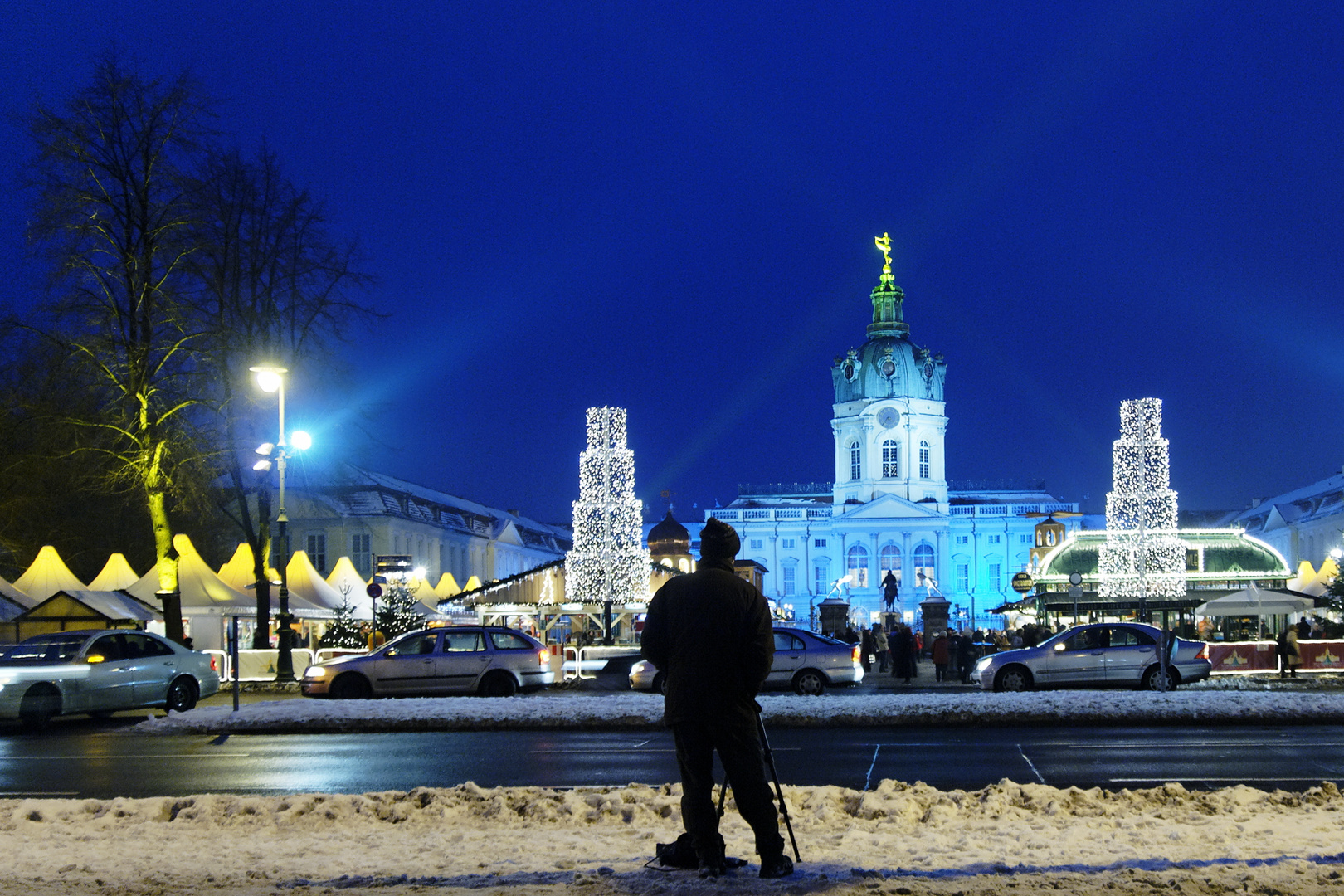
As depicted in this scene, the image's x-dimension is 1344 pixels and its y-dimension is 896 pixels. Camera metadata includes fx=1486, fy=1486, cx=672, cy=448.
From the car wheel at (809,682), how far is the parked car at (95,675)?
10.3 metres

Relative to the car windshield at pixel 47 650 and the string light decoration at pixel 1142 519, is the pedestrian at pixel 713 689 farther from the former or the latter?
the string light decoration at pixel 1142 519

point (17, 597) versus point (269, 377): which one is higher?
point (269, 377)

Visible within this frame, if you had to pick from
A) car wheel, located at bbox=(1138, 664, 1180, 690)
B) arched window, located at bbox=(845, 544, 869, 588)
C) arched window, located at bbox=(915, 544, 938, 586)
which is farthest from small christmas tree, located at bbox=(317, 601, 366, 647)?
arched window, located at bbox=(915, 544, 938, 586)

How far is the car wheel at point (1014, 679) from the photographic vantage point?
26.8 meters

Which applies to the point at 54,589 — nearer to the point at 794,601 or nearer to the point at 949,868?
the point at 949,868

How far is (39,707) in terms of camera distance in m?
21.3

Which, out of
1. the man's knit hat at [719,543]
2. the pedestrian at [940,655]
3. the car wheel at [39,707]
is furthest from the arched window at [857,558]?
the man's knit hat at [719,543]

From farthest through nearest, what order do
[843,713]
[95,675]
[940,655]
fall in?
[940,655] < [95,675] < [843,713]

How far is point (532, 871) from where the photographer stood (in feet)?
24.1

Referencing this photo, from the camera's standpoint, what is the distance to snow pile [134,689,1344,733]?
19078 mm

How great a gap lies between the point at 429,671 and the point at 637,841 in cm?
1742

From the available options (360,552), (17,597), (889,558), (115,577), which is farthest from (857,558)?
(17,597)

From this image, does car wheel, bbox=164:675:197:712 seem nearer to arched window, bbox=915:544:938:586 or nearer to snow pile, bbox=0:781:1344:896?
snow pile, bbox=0:781:1344:896

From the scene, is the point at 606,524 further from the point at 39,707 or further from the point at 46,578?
the point at 39,707
